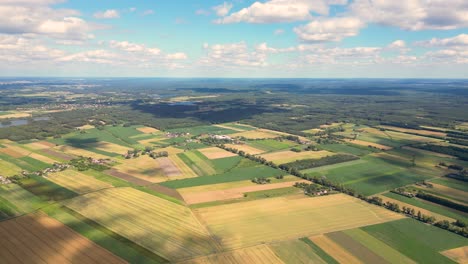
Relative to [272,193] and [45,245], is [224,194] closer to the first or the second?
[272,193]

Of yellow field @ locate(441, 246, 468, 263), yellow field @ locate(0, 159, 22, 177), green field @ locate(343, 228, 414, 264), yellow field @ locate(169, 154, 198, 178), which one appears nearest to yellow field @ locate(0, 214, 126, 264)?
yellow field @ locate(0, 159, 22, 177)

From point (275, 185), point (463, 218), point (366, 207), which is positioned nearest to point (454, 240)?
point (463, 218)

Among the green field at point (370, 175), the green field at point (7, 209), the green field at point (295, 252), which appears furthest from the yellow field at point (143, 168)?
the green field at point (295, 252)

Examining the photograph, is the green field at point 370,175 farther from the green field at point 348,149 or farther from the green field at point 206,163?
the green field at point 206,163

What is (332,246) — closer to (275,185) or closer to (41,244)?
(275,185)

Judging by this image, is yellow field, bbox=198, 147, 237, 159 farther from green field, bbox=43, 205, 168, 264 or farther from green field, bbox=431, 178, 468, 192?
green field, bbox=431, 178, 468, 192

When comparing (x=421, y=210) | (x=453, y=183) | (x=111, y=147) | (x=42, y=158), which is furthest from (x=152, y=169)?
(x=453, y=183)
